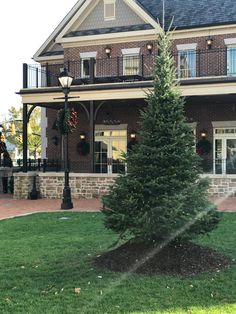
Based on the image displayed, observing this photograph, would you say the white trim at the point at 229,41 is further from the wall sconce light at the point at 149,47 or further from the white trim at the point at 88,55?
the white trim at the point at 88,55

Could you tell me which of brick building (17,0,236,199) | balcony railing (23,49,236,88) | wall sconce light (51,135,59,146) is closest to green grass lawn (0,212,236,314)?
brick building (17,0,236,199)

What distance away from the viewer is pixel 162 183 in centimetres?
665

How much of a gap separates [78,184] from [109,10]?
30.0 feet

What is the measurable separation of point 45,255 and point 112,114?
49.7 ft

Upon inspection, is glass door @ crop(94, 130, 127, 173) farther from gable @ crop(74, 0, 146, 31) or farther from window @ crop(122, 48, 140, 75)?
gable @ crop(74, 0, 146, 31)

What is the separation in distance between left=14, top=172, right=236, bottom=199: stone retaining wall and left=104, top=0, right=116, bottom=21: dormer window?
8.49 meters

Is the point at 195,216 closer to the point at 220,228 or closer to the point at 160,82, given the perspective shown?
the point at 160,82

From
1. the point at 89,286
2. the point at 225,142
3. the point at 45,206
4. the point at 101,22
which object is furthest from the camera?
the point at 101,22

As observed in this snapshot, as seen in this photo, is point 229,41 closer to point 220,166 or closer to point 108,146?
point 220,166

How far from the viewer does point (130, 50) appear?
21.4 metres

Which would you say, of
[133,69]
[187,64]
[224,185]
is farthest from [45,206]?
[187,64]

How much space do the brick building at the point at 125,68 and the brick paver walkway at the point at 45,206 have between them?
2.72m

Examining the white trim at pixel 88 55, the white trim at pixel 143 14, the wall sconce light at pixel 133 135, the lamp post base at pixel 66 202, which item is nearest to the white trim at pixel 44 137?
the white trim at pixel 88 55

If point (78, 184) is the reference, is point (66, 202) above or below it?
below
